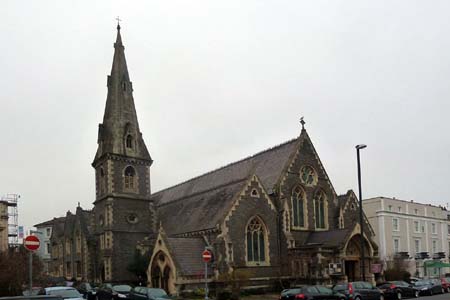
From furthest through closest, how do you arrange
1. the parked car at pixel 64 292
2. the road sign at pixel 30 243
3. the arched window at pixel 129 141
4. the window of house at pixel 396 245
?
the window of house at pixel 396 245
the arched window at pixel 129 141
the parked car at pixel 64 292
the road sign at pixel 30 243

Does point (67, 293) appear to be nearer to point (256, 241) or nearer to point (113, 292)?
point (113, 292)

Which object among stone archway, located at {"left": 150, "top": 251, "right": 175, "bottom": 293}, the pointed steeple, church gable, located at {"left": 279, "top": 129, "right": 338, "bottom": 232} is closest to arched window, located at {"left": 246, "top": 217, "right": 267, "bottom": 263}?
church gable, located at {"left": 279, "top": 129, "right": 338, "bottom": 232}

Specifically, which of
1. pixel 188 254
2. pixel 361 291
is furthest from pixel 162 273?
pixel 361 291

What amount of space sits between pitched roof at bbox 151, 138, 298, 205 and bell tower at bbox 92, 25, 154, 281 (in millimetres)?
5174

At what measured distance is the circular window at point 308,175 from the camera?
47.2 m

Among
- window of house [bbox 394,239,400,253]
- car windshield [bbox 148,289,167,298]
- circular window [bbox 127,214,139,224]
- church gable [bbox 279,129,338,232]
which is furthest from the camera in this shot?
window of house [bbox 394,239,400,253]

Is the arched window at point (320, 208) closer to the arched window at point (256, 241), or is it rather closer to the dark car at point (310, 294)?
the arched window at point (256, 241)

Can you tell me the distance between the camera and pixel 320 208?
48250mm

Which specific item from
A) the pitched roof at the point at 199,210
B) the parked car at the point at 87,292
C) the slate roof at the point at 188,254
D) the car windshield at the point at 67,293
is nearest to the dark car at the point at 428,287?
the pitched roof at the point at 199,210

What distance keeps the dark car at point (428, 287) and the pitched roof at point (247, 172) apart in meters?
13.8

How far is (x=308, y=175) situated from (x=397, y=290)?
40.5 feet

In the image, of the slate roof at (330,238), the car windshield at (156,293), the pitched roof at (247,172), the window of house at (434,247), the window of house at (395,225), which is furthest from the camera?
the window of house at (434,247)

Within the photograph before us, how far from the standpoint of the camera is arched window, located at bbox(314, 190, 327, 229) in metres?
47.8

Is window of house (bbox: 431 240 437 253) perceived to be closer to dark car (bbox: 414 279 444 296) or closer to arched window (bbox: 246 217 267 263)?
dark car (bbox: 414 279 444 296)
